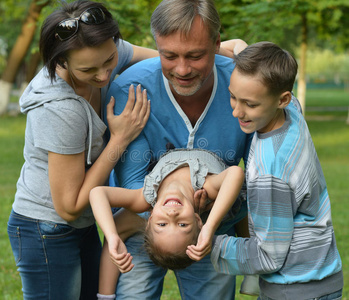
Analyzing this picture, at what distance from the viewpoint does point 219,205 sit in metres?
3.17

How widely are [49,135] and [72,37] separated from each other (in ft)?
1.80

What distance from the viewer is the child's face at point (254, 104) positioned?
2973 millimetres

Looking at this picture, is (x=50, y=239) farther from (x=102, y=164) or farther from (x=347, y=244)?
(x=347, y=244)

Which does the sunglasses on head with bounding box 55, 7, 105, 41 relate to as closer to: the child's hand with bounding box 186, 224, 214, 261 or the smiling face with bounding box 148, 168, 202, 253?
the smiling face with bounding box 148, 168, 202, 253

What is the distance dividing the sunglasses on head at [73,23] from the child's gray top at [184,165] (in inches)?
36.0

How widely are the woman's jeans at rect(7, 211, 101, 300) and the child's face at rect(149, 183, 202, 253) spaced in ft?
1.81

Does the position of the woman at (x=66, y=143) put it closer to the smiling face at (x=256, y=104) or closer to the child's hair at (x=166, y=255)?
the child's hair at (x=166, y=255)

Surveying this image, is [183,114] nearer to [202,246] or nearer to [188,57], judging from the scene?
[188,57]

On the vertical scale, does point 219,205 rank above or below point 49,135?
below

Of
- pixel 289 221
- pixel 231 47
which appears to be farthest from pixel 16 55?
pixel 289 221

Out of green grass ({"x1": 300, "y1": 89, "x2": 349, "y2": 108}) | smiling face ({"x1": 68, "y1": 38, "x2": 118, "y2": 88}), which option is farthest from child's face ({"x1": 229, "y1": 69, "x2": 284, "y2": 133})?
green grass ({"x1": 300, "y1": 89, "x2": 349, "y2": 108})

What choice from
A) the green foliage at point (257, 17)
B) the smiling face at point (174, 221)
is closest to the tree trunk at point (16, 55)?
the green foliage at point (257, 17)

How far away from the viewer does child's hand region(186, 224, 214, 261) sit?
3052mm

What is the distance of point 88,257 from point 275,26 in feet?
29.1
